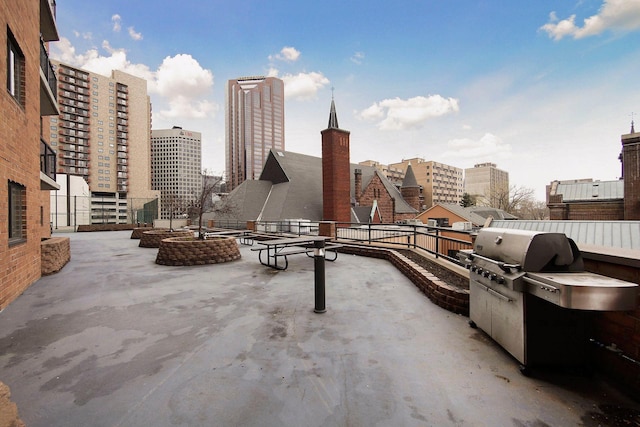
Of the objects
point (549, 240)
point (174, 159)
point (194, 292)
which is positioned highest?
point (174, 159)

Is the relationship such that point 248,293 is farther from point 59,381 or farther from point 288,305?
point 59,381

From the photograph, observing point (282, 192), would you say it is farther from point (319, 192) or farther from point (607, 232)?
point (607, 232)

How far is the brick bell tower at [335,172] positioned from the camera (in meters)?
20.4

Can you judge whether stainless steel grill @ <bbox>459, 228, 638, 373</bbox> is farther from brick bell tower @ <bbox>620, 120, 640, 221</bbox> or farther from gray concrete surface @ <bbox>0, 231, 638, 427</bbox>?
brick bell tower @ <bbox>620, 120, 640, 221</bbox>

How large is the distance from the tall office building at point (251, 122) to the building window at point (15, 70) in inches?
4409

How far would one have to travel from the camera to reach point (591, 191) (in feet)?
86.9

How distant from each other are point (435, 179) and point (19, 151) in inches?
4657

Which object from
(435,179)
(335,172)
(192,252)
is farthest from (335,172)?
(435,179)

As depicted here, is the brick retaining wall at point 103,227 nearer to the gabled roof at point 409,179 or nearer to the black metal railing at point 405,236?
the black metal railing at point 405,236

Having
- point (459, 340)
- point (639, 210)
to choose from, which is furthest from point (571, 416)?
point (639, 210)

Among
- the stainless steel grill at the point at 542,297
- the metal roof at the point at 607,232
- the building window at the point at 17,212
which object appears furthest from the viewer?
the metal roof at the point at 607,232

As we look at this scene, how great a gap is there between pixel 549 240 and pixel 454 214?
34676 mm

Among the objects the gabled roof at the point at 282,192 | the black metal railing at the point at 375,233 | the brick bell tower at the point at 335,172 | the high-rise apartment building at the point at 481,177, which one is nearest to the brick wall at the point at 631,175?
the black metal railing at the point at 375,233

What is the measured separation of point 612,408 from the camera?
2.18 meters
